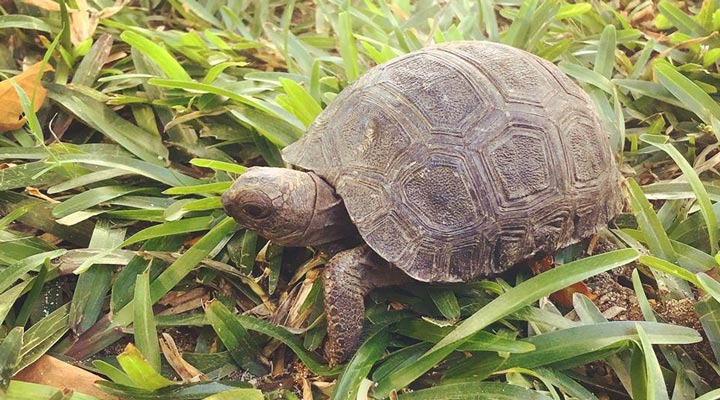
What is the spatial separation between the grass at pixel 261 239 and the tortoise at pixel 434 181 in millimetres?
151

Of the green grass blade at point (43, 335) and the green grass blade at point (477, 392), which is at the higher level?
the green grass blade at point (43, 335)

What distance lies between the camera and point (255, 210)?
1.69m

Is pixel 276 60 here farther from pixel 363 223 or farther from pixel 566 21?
pixel 566 21

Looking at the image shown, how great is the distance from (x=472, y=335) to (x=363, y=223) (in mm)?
451

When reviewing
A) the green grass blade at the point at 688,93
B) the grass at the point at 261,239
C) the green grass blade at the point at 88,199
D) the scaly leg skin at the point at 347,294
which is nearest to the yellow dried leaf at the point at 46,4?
the grass at the point at 261,239

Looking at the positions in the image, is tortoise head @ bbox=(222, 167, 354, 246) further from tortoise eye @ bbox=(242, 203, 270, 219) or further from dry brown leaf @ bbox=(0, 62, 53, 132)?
dry brown leaf @ bbox=(0, 62, 53, 132)

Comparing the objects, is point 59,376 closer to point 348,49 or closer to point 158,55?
point 158,55

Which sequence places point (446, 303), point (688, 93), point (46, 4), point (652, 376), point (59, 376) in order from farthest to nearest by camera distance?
point (46, 4), point (688, 93), point (446, 303), point (59, 376), point (652, 376)

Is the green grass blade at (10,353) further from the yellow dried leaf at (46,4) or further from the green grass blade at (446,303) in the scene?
the yellow dried leaf at (46,4)

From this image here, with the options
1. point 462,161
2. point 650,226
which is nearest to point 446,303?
point 462,161

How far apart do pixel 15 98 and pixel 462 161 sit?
69.0 inches

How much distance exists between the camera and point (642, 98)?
8.48 feet

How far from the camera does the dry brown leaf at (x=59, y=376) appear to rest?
1.63 metres

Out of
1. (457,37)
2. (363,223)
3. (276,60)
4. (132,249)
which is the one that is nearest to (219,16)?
(276,60)
